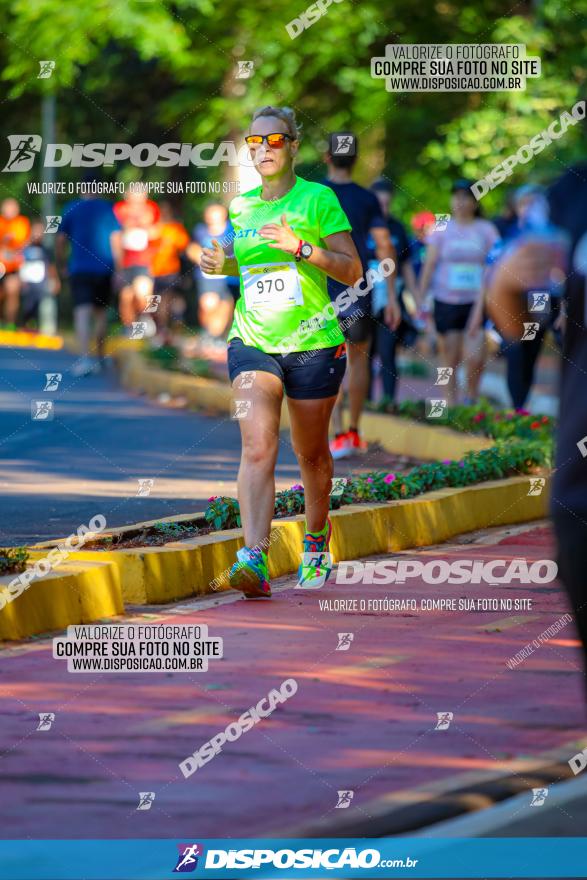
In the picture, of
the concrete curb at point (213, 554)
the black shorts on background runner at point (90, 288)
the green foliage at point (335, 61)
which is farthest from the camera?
the green foliage at point (335, 61)

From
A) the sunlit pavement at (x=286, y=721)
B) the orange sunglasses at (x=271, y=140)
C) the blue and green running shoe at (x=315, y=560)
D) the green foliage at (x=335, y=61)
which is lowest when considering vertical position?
the sunlit pavement at (x=286, y=721)

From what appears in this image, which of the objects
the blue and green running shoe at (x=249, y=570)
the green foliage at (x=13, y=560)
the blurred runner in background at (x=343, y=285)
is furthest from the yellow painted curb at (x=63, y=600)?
the blurred runner in background at (x=343, y=285)

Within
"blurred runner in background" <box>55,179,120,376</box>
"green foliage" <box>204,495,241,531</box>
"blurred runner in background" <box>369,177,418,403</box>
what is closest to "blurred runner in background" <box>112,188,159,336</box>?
"blurred runner in background" <box>55,179,120,376</box>

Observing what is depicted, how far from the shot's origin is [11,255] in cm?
2889

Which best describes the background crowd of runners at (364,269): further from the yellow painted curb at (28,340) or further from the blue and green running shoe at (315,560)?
the blue and green running shoe at (315,560)

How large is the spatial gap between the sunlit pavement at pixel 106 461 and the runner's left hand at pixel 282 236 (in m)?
2.27

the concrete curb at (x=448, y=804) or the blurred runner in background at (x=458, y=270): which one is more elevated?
the blurred runner in background at (x=458, y=270)

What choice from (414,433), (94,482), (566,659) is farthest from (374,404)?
(566,659)

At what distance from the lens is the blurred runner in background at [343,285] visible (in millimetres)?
11734

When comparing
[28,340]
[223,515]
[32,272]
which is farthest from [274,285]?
[32,272]

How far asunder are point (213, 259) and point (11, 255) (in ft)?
70.2

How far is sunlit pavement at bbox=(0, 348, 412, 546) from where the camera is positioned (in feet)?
34.4

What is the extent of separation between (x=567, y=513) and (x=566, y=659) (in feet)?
10.6

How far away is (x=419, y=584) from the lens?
8625 mm
